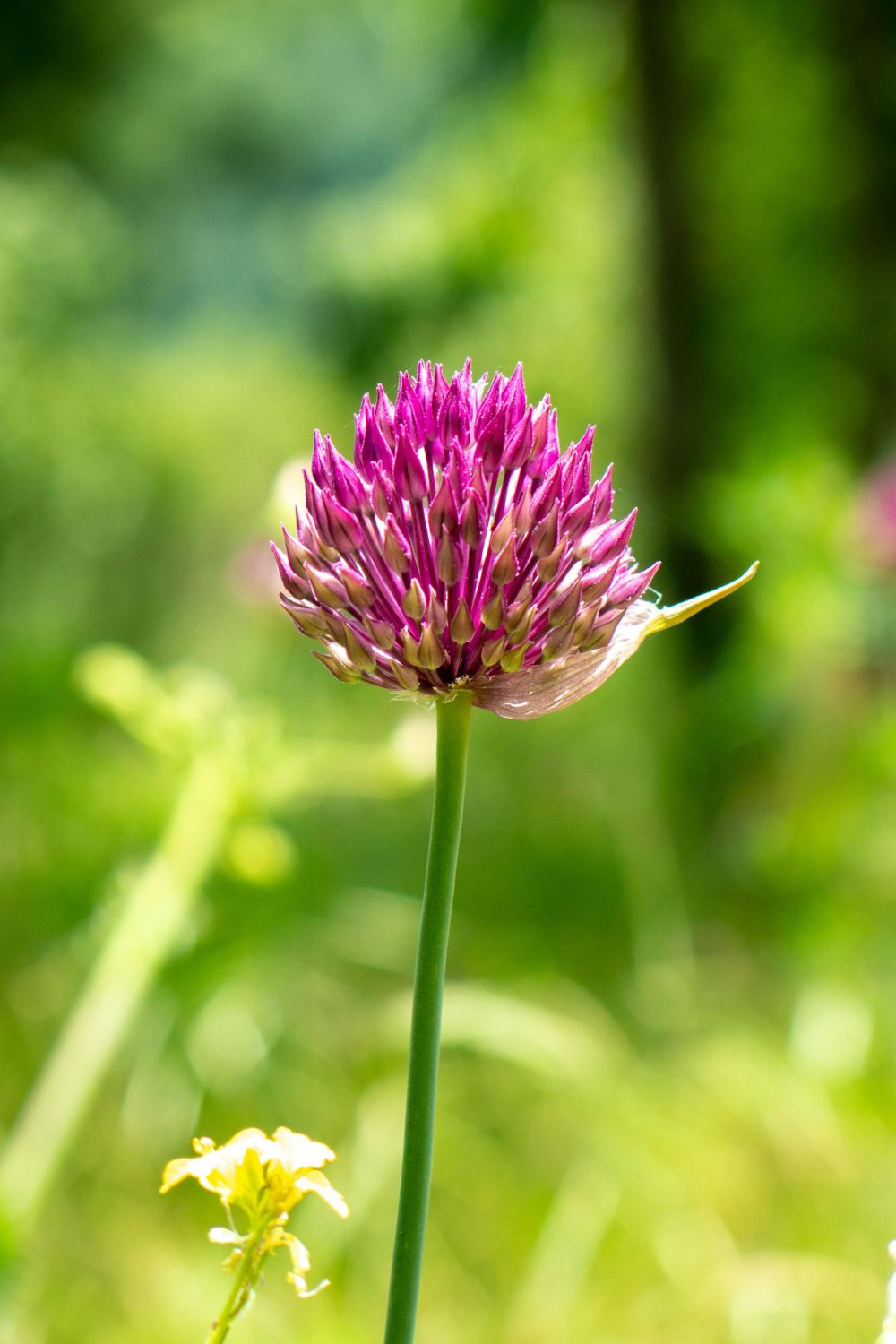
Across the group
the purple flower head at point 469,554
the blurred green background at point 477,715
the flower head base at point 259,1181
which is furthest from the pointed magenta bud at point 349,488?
the blurred green background at point 477,715

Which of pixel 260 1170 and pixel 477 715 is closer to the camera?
pixel 260 1170

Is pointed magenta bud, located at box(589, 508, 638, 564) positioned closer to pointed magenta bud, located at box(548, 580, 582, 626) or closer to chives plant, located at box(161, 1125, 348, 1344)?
pointed magenta bud, located at box(548, 580, 582, 626)

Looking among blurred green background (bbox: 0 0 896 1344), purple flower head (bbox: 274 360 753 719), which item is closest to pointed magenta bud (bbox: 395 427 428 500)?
purple flower head (bbox: 274 360 753 719)

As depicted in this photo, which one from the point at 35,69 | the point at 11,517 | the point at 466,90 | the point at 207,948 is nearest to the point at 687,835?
the point at 207,948

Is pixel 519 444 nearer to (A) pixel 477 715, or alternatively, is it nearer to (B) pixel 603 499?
(B) pixel 603 499

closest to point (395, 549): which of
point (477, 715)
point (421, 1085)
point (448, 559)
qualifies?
point (448, 559)

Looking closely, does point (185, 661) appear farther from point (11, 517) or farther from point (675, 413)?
point (675, 413)
